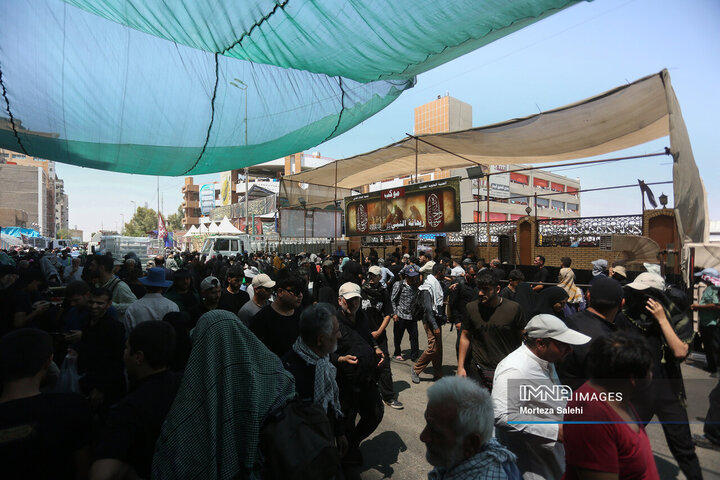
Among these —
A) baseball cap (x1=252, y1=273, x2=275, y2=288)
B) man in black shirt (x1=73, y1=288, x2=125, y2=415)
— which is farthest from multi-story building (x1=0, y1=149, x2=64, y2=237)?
man in black shirt (x1=73, y1=288, x2=125, y2=415)

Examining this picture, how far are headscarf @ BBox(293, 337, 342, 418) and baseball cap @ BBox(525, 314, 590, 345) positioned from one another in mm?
1315

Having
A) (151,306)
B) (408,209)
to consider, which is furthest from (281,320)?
(408,209)

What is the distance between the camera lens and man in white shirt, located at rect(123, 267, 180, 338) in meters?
3.40

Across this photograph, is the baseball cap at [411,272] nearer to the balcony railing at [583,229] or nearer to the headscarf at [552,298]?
the headscarf at [552,298]

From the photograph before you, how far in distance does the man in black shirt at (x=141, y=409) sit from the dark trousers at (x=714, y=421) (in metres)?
5.01

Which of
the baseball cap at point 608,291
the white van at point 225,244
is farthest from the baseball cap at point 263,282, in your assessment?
the white van at point 225,244

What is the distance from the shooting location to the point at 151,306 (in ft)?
11.4

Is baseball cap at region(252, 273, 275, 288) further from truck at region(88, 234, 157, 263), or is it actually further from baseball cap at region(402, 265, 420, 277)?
truck at region(88, 234, 157, 263)

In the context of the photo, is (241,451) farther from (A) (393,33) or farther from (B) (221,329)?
(A) (393,33)

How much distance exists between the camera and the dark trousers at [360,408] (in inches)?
108

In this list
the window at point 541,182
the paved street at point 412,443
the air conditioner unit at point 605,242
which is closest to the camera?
the paved street at point 412,443

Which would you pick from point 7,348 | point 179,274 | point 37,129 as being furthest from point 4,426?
point 179,274

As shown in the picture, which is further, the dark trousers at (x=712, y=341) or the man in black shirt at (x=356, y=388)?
the dark trousers at (x=712, y=341)

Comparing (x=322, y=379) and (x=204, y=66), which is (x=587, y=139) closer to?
(x=204, y=66)
